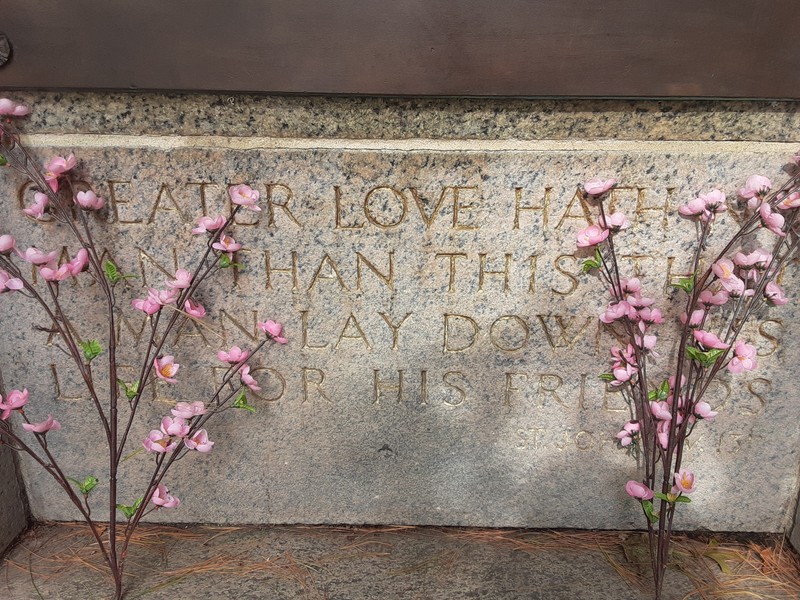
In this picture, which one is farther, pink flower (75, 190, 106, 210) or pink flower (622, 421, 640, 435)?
pink flower (622, 421, 640, 435)

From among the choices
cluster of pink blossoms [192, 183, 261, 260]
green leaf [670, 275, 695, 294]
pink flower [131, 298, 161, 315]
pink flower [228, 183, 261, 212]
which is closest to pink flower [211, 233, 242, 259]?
cluster of pink blossoms [192, 183, 261, 260]

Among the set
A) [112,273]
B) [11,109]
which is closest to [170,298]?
[112,273]

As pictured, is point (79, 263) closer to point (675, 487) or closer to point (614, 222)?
point (614, 222)

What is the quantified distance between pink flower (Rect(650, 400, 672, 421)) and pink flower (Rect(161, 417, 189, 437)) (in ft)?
4.33

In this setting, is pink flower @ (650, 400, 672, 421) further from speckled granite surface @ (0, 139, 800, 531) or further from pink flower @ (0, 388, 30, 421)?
pink flower @ (0, 388, 30, 421)

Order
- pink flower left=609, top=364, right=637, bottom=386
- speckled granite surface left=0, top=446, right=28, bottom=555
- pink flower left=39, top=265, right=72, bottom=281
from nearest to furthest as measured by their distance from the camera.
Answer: pink flower left=39, top=265, right=72, bottom=281, pink flower left=609, top=364, right=637, bottom=386, speckled granite surface left=0, top=446, right=28, bottom=555

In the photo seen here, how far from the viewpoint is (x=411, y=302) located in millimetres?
1827

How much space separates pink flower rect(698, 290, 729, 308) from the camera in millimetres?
1707

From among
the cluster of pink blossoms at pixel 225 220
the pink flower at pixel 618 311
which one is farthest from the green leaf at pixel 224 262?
the pink flower at pixel 618 311

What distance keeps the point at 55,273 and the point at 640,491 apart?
1723 millimetres

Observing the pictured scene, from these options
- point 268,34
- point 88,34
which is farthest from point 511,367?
point 88,34

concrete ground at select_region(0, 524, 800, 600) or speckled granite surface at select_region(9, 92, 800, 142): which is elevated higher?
speckled granite surface at select_region(9, 92, 800, 142)

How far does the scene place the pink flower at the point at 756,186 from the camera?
163 cm

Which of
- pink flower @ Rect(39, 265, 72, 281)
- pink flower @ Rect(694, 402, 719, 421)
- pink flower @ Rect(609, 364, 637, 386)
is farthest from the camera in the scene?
pink flower @ Rect(609, 364, 637, 386)
